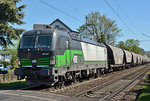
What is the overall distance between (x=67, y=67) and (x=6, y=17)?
9.90 metres

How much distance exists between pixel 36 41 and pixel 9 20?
901cm

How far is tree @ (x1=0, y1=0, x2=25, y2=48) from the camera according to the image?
52.4 feet

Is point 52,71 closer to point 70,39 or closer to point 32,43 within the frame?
point 32,43

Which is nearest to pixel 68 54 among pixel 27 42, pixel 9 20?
pixel 27 42

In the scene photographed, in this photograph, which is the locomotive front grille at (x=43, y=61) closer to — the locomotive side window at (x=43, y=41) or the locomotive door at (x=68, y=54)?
the locomotive side window at (x=43, y=41)

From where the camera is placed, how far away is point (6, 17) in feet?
55.8

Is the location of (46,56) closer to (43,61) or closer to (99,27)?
(43,61)

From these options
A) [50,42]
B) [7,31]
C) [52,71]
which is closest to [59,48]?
[50,42]

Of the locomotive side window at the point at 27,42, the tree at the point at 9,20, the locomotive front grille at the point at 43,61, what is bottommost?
the locomotive front grille at the point at 43,61

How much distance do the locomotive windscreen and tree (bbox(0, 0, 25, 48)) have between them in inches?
266

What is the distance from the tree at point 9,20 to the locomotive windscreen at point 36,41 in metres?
6.76

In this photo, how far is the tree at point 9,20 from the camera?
15986 millimetres

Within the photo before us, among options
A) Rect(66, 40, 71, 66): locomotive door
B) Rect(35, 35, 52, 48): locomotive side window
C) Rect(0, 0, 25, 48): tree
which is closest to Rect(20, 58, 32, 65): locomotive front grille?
Rect(35, 35, 52, 48): locomotive side window

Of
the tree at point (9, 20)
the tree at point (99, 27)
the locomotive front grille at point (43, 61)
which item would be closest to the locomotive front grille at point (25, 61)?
the locomotive front grille at point (43, 61)
